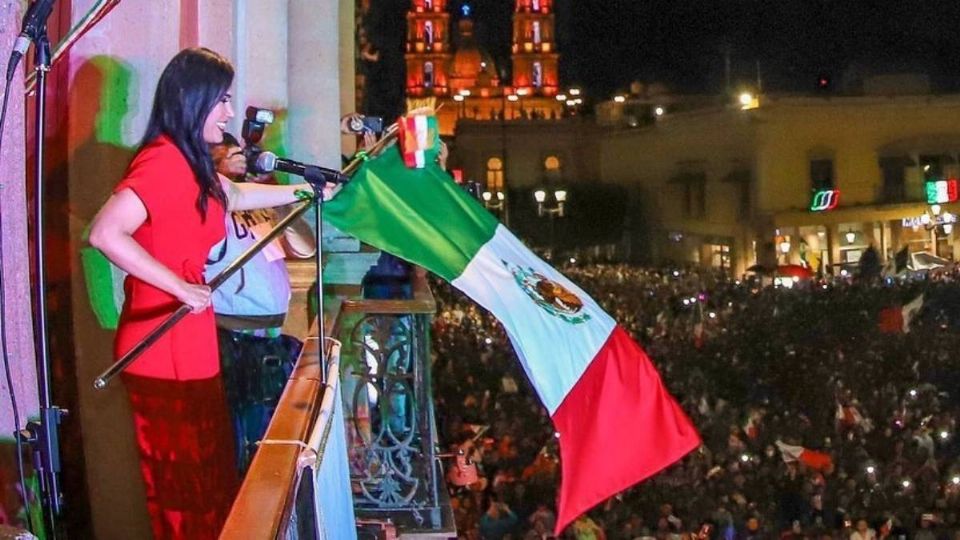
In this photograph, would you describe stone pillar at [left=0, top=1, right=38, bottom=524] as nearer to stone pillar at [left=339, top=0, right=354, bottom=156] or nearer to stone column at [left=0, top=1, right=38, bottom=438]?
stone column at [left=0, top=1, right=38, bottom=438]

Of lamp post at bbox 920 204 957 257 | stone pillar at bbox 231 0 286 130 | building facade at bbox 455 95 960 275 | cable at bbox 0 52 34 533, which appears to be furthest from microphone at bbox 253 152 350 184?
lamp post at bbox 920 204 957 257

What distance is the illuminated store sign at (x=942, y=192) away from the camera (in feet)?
165

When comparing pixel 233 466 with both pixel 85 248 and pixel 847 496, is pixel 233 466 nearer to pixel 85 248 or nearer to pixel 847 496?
pixel 85 248

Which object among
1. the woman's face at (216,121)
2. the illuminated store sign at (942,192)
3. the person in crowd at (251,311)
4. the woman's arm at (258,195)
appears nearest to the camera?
the woman's face at (216,121)

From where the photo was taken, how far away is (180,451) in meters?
3.76

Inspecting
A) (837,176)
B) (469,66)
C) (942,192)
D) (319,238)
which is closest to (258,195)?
(319,238)

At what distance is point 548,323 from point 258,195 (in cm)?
116

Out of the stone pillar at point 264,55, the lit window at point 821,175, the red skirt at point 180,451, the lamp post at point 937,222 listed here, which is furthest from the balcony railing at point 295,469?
the lamp post at point 937,222

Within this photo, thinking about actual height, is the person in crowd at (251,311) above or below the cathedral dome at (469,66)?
below

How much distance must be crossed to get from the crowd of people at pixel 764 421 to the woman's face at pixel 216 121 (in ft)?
19.6

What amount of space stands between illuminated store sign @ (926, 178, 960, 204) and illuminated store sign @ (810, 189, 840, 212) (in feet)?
12.5

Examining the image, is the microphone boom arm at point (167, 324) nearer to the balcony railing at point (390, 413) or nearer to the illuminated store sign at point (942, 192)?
the balcony railing at point (390, 413)

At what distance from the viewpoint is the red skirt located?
364 cm

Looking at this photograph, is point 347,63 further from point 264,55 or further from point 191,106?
point 191,106
